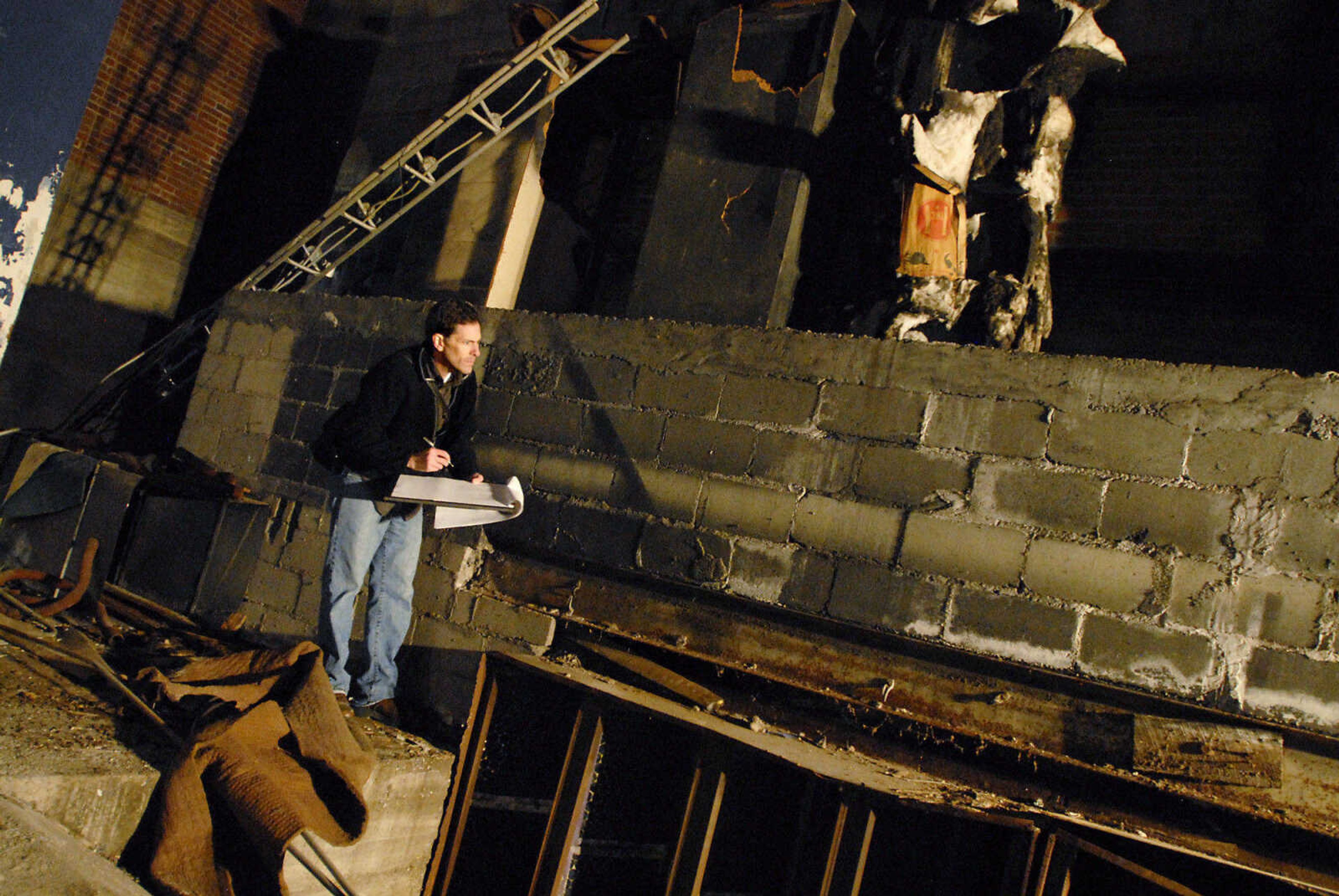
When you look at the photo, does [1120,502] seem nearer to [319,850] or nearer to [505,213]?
[319,850]

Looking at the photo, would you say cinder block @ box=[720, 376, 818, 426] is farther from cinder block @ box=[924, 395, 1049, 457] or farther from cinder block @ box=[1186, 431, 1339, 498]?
cinder block @ box=[1186, 431, 1339, 498]

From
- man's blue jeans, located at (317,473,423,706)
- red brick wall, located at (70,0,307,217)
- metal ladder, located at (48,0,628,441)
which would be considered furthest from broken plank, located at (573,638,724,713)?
red brick wall, located at (70,0,307,217)

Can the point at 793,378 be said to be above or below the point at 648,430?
above

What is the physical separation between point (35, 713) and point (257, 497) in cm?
223

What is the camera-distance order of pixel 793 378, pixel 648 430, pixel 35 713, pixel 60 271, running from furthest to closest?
pixel 60 271 < pixel 648 430 < pixel 793 378 < pixel 35 713

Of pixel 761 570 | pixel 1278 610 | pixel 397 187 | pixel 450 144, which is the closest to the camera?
pixel 1278 610

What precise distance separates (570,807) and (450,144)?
19.6 ft

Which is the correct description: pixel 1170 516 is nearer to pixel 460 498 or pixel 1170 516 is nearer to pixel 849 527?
pixel 849 527

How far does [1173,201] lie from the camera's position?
5.13 m

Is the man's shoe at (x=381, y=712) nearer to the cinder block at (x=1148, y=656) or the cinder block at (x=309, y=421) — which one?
the cinder block at (x=309, y=421)

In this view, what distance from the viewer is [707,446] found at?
374 cm

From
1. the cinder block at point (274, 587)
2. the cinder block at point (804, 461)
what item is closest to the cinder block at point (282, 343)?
the cinder block at point (274, 587)

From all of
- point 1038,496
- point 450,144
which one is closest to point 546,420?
point 1038,496

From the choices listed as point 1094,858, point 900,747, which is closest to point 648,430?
point 900,747
